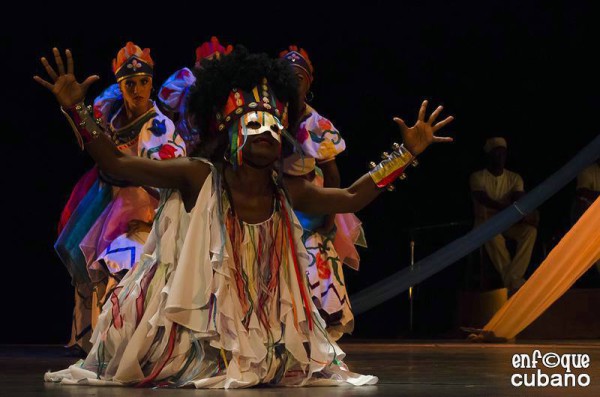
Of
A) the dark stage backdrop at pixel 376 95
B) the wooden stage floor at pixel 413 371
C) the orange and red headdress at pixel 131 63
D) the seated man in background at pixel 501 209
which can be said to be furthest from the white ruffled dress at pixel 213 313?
the seated man in background at pixel 501 209

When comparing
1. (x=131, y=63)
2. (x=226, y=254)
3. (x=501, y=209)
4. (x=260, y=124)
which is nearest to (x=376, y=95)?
(x=501, y=209)

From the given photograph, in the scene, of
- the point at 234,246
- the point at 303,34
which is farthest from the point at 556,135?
the point at 234,246

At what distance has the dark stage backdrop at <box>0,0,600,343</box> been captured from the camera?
25.2 feet

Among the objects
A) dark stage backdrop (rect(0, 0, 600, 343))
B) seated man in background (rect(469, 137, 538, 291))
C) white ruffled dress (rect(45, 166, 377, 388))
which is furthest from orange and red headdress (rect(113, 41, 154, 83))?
seated man in background (rect(469, 137, 538, 291))

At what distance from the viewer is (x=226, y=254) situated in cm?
401

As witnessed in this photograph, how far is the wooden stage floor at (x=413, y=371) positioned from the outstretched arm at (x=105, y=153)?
2.08ft

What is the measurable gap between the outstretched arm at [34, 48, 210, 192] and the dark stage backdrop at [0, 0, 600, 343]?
3.66 metres

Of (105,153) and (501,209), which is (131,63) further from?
(501,209)

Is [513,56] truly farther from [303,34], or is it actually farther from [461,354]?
[461,354]

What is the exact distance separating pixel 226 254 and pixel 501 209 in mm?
4088

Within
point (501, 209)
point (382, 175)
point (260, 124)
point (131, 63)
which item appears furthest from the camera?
point (501, 209)

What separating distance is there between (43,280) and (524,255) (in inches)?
112

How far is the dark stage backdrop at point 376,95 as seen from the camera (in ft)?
25.2

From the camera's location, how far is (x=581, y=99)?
27.8 ft
